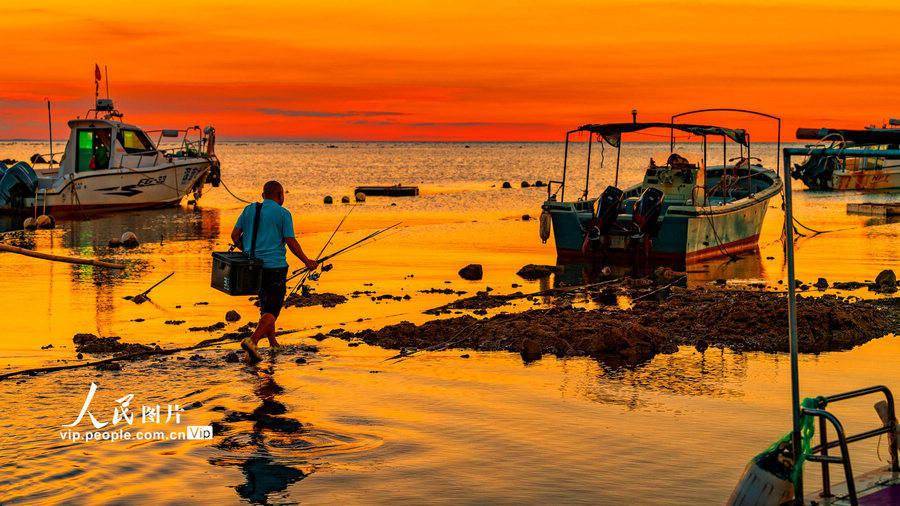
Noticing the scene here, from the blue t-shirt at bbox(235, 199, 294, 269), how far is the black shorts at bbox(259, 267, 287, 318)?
0.28 ft

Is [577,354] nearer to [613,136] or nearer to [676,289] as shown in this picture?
[676,289]

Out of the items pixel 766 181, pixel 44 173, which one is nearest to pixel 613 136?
pixel 766 181

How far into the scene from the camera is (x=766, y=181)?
96.4ft

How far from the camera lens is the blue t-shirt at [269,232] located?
1091 centimetres

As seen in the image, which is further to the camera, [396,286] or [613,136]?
[613,136]

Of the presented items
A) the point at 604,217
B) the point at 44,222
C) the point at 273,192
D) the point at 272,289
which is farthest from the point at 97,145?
the point at 272,289

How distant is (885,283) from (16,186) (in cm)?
2982

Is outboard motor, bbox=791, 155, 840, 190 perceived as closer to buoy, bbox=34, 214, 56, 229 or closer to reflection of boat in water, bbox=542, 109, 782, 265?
reflection of boat in water, bbox=542, 109, 782, 265

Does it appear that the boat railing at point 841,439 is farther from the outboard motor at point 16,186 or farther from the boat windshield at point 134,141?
the boat windshield at point 134,141

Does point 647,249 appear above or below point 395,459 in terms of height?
above

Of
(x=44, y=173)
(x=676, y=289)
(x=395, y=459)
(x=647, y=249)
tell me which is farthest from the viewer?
(x=44, y=173)

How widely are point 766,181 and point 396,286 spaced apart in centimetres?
1461

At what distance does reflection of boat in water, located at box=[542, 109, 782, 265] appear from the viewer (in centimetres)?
2233

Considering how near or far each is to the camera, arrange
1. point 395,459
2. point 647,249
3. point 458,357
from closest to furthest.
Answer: point 395,459 < point 458,357 < point 647,249
